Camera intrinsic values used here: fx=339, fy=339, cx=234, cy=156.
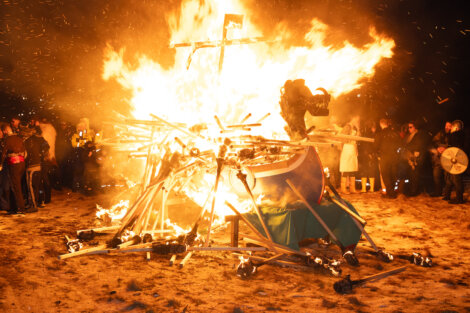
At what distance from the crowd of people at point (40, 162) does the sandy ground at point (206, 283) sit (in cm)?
219

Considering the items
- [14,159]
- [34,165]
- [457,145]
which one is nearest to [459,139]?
[457,145]

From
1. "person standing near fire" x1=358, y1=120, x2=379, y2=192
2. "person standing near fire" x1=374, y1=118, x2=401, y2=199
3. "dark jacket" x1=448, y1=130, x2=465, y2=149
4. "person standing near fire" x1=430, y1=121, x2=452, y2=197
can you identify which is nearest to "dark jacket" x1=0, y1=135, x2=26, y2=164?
"person standing near fire" x1=374, y1=118, x2=401, y2=199

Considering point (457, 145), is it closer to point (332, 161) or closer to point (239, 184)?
point (332, 161)

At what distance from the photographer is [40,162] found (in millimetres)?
9820

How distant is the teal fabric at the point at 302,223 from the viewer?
6.00 m

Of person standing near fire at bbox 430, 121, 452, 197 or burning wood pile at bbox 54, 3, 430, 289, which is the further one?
person standing near fire at bbox 430, 121, 452, 197

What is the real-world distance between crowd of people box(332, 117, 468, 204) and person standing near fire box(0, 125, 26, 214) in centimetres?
1005

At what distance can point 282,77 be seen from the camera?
29.4ft

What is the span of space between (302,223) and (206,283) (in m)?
2.13

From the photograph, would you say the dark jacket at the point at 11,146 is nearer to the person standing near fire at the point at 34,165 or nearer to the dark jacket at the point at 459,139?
the person standing near fire at the point at 34,165

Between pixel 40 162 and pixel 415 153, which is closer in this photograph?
pixel 40 162

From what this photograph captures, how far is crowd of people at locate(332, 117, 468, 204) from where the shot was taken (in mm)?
10523

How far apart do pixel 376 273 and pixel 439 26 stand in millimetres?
13662

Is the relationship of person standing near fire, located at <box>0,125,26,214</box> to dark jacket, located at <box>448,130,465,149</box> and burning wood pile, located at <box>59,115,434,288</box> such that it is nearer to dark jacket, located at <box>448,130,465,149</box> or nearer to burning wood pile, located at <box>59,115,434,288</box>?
burning wood pile, located at <box>59,115,434,288</box>
